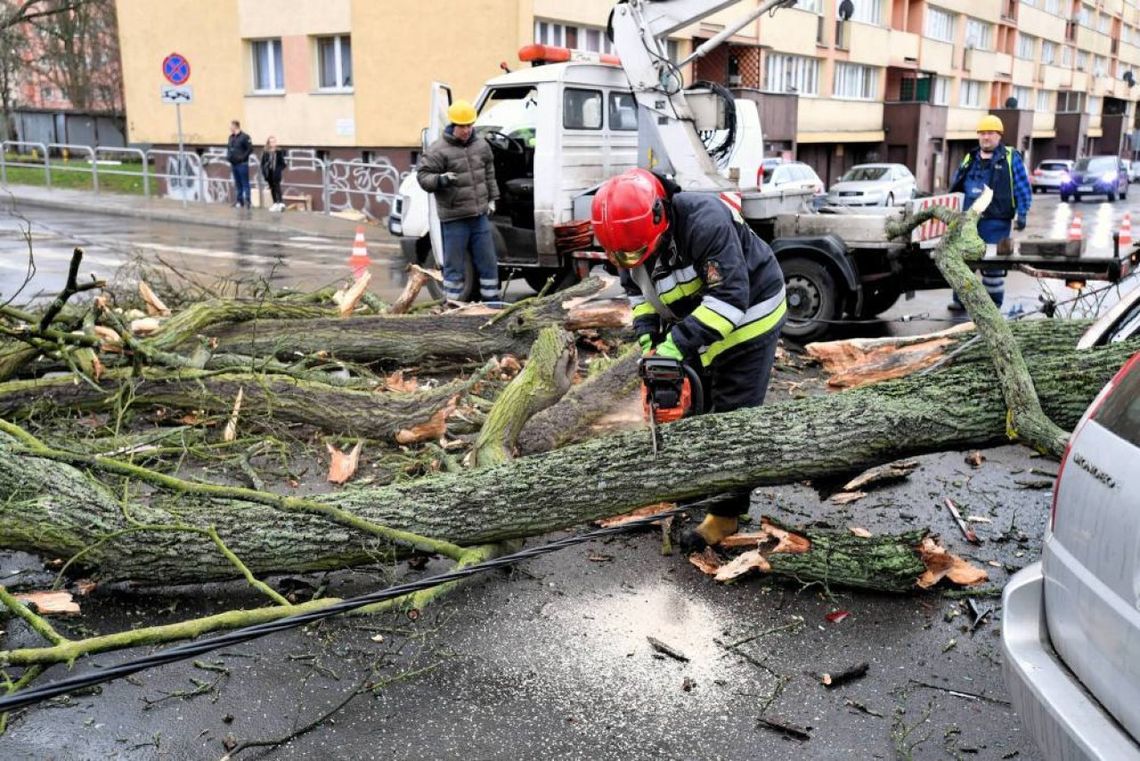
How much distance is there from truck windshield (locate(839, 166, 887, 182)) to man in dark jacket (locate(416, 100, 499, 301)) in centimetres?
1893

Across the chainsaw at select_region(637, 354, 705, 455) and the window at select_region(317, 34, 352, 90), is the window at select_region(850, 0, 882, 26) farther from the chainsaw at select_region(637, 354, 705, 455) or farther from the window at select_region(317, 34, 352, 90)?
the chainsaw at select_region(637, 354, 705, 455)

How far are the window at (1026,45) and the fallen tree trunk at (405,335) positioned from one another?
49704 millimetres

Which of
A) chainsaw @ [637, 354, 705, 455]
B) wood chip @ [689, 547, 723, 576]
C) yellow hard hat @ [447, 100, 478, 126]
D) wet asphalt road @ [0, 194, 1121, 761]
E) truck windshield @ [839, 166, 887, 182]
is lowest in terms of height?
wet asphalt road @ [0, 194, 1121, 761]

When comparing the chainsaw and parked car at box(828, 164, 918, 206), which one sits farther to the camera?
parked car at box(828, 164, 918, 206)

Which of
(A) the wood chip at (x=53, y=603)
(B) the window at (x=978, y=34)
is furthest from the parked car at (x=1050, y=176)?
(A) the wood chip at (x=53, y=603)

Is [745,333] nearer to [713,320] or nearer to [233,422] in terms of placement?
[713,320]

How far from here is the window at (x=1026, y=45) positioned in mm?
48656

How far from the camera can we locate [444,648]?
11.5 ft

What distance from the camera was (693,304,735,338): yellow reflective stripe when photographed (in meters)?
3.84

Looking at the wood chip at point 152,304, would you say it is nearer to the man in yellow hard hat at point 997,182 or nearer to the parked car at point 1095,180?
the man in yellow hard hat at point 997,182

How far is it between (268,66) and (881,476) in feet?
71.5

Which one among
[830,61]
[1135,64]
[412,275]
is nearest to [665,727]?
[412,275]

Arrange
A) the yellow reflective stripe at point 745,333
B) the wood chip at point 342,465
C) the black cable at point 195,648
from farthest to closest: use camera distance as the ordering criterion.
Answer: the wood chip at point 342,465, the yellow reflective stripe at point 745,333, the black cable at point 195,648

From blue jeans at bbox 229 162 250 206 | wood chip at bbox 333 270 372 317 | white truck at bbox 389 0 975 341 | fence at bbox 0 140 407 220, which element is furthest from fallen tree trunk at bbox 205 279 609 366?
blue jeans at bbox 229 162 250 206
